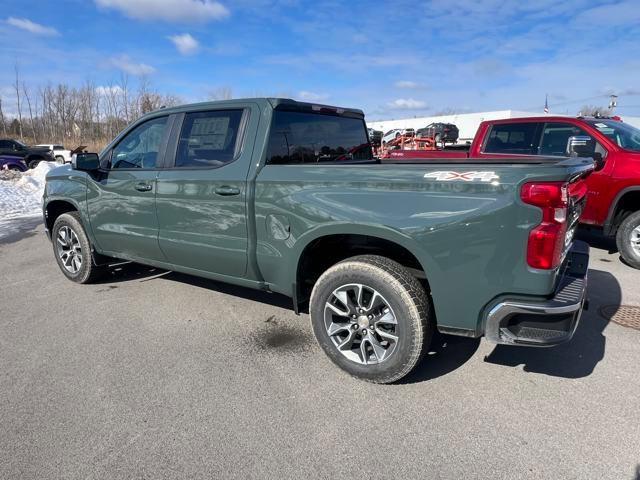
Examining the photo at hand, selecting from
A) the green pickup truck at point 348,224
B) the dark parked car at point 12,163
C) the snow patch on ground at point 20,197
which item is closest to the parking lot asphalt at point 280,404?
the green pickup truck at point 348,224

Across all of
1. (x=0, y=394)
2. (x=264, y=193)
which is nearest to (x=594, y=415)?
(x=264, y=193)

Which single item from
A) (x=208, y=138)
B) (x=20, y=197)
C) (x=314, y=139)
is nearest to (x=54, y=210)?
(x=208, y=138)

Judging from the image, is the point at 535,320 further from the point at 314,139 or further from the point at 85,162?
the point at 85,162

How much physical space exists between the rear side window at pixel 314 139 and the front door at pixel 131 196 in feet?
4.02

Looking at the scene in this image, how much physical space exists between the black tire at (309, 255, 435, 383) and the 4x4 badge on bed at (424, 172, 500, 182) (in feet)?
2.17

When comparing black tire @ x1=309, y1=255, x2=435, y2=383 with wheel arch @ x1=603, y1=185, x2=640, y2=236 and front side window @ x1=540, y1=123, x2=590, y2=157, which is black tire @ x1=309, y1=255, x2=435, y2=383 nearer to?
wheel arch @ x1=603, y1=185, x2=640, y2=236

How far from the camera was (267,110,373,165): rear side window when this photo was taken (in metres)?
3.49

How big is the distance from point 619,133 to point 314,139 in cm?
472

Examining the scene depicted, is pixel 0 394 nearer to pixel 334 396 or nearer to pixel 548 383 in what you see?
pixel 334 396

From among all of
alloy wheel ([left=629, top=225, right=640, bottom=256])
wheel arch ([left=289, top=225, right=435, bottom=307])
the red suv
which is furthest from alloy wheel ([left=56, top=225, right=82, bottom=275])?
alloy wheel ([left=629, top=225, right=640, bottom=256])

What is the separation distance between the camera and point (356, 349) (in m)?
3.15

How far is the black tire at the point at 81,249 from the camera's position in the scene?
4.90 meters

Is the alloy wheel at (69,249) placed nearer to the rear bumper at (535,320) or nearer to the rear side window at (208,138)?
the rear side window at (208,138)

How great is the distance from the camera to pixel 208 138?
3.74 meters
